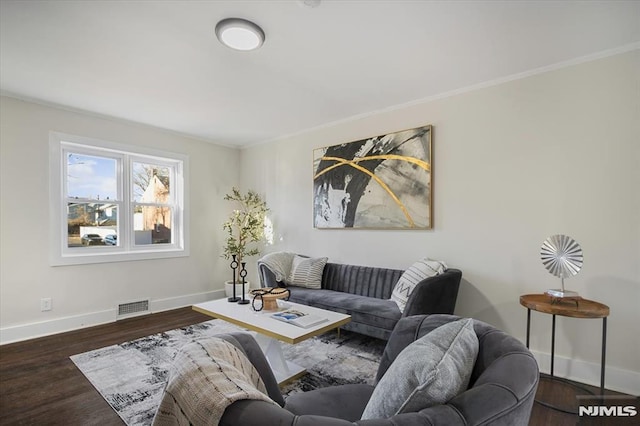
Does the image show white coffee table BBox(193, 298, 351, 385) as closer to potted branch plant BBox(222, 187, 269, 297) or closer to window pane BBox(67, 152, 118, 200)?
potted branch plant BBox(222, 187, 269, 297)

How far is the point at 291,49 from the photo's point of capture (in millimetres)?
2414

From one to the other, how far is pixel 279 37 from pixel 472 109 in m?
1.97

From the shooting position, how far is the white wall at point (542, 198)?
236 centimetres

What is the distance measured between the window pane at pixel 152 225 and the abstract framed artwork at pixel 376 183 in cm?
226

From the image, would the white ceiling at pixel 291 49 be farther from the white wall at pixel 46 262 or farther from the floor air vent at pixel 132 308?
the floor air vent at pixel 132 308

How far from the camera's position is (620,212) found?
93.4 inches

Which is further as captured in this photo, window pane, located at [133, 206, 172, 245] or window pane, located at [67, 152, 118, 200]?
window pane, located at [133, 206, 172, 245]

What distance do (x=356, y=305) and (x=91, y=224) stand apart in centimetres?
349

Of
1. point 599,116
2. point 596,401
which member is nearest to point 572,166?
point 599,116

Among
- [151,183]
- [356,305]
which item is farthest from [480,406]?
[151,183]

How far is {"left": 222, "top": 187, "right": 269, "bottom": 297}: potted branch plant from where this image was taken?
4867 millimetres

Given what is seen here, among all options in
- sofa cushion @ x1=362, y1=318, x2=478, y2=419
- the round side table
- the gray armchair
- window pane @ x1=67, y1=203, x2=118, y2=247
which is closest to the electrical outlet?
window pane @ x1=67, y1=203, x2=118, y2=247

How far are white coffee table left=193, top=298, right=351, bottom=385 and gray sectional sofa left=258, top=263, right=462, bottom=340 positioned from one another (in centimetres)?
53

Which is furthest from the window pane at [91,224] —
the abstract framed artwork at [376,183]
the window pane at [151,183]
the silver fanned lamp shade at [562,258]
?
the silver fanned lamp shade at [562,258]
